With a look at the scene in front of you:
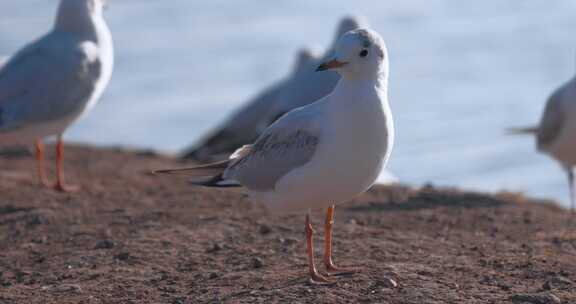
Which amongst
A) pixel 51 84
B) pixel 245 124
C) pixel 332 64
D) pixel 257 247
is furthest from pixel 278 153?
pixel 245 124

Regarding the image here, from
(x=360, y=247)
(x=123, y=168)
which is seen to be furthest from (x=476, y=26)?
(x=360, y=247)

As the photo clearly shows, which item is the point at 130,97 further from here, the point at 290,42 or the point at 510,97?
the point at 510,97

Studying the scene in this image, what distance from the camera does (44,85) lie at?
9.30 meters

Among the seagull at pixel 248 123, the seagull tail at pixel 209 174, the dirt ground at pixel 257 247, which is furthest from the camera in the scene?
the seagull at pixel 248 123

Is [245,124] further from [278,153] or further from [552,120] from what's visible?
[278,153]

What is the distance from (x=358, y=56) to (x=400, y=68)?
37.1 ft

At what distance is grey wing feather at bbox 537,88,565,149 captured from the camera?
10258mm

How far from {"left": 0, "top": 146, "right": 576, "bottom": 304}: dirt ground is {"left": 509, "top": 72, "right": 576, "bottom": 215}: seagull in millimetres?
874

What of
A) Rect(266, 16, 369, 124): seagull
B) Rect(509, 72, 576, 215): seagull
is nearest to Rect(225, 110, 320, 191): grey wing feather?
Rect(266, 16, 369, 124): seagull

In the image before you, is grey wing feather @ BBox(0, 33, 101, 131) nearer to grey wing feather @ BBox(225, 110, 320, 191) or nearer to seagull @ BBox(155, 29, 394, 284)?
grey wing feather @ BBox(225, 110, 320, 191)

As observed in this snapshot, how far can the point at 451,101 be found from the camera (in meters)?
15.8

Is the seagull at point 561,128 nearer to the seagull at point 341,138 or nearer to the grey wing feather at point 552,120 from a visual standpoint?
the grey wing feather at point 552,120

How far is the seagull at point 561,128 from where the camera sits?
1009 centimetres

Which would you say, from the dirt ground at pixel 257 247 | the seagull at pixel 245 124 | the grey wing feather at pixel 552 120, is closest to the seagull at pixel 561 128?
the grey wing feather at pixel 552 120
